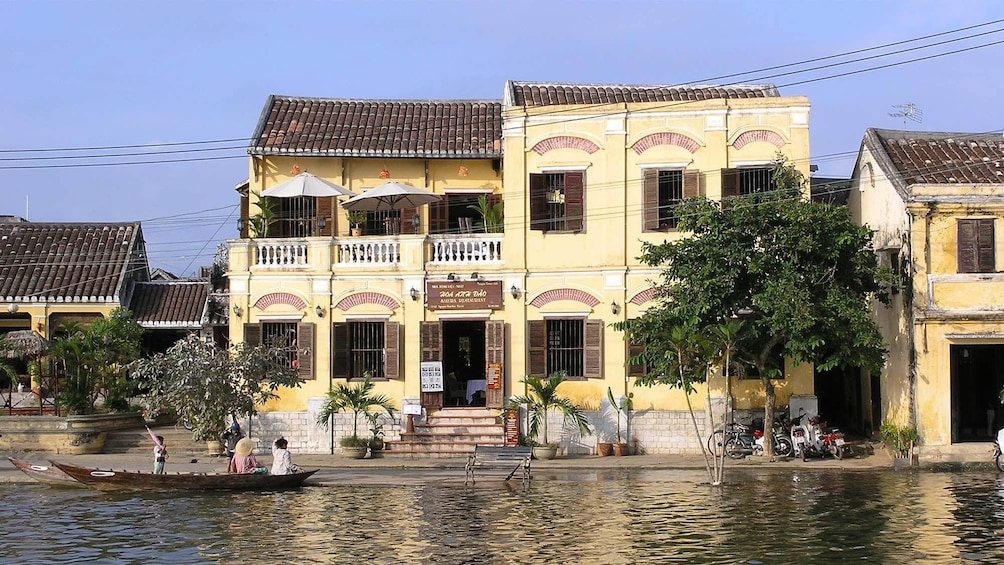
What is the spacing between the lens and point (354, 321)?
31.1 m

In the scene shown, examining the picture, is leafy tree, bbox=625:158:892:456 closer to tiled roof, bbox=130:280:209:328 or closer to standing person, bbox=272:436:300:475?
standing person, bbox=272:436:300:475

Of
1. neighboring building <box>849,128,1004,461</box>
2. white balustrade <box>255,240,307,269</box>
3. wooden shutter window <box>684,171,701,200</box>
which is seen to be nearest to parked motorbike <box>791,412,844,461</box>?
neighboring building <box>849,128,1004,461</box>

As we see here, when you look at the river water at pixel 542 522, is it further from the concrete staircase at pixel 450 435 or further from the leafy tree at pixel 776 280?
the concrete staircase at pixel 450 435

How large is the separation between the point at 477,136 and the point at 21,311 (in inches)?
583

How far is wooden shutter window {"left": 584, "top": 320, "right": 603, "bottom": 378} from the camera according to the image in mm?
30281

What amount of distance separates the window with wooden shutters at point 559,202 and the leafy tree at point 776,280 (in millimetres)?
3277

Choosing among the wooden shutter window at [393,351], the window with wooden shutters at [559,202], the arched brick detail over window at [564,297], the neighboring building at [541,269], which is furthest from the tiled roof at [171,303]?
the window with wooden shutters at [559,202]

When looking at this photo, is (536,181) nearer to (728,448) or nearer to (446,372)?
(446,372)

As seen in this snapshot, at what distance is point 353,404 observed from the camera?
98.8ft

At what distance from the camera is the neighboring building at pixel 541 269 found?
3014 cm

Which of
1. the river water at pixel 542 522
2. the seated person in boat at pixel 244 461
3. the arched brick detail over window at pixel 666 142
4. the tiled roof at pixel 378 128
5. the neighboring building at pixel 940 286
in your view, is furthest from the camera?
the tiled roof at pixel 378 128

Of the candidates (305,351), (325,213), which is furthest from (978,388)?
(325,213)

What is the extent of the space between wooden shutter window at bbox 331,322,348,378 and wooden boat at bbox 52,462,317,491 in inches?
278

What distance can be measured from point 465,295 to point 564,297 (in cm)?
252
